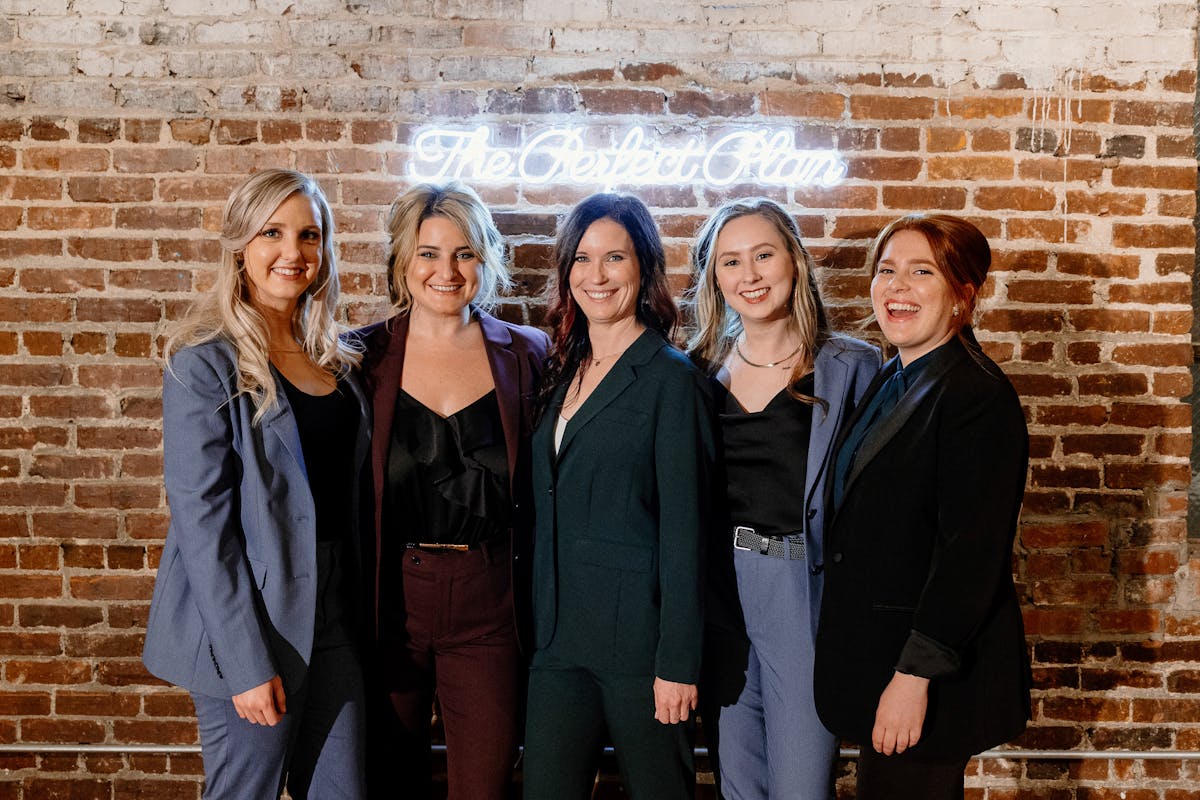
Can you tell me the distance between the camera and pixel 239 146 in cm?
270

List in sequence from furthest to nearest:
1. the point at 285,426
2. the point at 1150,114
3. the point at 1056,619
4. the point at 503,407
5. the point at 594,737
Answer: the point at 1056,619
the point at 1150,114
the point at 503,407
the point at 594,737
the point at 285,426

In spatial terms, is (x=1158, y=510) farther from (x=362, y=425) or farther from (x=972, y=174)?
(x=362, y=425)

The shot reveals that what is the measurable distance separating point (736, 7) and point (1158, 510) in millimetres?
2184

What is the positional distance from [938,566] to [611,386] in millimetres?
831

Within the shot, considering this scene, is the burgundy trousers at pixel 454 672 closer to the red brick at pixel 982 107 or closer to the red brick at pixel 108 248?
the red brick at pixel 108 248

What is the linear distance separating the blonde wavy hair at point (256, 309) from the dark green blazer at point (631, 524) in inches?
27.1

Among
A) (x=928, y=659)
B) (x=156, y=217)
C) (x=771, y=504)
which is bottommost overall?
(x=928, y=659)

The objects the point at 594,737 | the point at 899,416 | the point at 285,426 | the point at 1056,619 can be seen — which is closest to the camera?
the point at 899,416

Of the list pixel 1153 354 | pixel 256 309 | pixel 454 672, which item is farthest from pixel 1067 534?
pixel 256 309

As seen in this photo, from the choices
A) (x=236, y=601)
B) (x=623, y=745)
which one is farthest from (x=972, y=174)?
(x=236, y=601)

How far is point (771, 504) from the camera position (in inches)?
79.7

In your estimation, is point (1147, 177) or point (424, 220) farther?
point (1147, 177)

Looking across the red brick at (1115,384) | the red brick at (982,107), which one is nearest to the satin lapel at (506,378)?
the red brick at (982,107)

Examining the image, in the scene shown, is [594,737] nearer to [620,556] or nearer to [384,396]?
[620,556]
